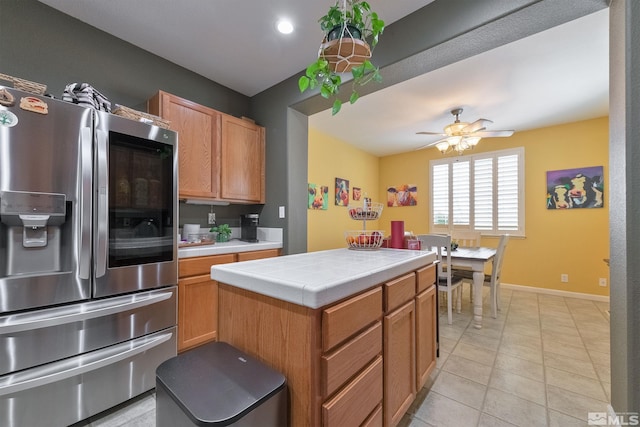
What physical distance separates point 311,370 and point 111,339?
142cm

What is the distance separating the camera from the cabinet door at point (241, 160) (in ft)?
8.27

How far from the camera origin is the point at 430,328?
1.67 meters

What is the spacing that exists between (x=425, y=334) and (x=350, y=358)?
87 cm

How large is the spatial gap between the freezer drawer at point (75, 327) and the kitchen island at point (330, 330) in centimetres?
87

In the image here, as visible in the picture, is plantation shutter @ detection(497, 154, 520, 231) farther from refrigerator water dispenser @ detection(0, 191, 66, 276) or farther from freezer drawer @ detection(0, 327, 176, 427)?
refrigerator water dispenser @ detection(0, 191, 66, 276)

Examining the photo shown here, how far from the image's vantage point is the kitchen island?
84 cm

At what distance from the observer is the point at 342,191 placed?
4.80 meters

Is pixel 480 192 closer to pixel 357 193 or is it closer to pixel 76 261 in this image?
pixel 357 193

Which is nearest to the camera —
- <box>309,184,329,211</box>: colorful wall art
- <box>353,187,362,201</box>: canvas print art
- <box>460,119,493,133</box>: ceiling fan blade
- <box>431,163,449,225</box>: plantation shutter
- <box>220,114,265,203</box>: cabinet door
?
<box>220,114,265,203</box>: cabinet door

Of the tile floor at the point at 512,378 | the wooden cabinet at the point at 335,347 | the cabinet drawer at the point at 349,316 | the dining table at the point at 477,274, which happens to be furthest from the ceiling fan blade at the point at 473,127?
the cabinet drawer at the point at 349,316

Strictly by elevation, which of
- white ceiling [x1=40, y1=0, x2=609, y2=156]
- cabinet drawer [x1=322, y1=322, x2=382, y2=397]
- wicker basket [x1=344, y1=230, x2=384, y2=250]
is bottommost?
cabinet drawer [x1=322, y1=322, x2=382, y2=397]

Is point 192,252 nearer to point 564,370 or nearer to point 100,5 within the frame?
point 100,5

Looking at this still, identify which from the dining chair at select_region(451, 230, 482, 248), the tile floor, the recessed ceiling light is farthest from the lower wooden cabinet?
the dining chair at select_region(451, 230, 482, 248)

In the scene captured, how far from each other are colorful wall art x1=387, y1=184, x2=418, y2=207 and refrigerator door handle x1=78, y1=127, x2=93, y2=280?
5104mm
